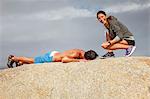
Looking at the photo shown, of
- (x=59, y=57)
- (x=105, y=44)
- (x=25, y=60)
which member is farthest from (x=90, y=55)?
(x=25, y=60)

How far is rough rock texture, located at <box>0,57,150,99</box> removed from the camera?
9656 mm

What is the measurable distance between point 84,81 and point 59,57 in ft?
5.24

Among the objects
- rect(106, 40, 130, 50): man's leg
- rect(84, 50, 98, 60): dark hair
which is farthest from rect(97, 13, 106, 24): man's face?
rect(84, 50, 98, 60): dark hair

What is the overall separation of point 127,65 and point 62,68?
1.61 m

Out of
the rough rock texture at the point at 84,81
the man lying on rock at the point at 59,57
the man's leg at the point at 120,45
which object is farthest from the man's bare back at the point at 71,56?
the man's leg at the point at 120,45

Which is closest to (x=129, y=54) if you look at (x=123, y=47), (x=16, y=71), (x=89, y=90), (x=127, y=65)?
(x=123, y=47)

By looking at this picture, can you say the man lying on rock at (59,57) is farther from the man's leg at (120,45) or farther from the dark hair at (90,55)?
the man's leg at (120,45)

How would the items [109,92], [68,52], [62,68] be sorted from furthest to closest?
1. [68,52]
2. [62,68]
3. [109,92]

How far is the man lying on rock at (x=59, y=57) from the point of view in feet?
35.7

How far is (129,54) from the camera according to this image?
11.3m

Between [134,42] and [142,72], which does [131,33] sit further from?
[142,72]

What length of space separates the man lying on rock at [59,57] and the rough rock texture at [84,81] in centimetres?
46

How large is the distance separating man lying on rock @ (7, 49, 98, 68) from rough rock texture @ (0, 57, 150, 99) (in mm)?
457

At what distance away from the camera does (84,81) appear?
995 centimetres
